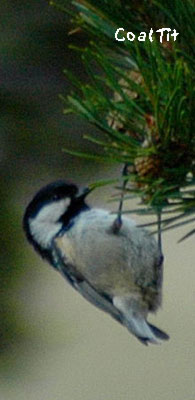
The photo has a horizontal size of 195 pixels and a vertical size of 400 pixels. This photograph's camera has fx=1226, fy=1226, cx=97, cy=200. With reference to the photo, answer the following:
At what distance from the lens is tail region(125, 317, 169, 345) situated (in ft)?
5.54

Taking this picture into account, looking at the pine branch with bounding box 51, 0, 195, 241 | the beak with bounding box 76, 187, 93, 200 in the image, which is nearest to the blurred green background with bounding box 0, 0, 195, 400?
the beak with bounding box 76, 187, 93, 200

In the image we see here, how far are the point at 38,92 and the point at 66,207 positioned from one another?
168 millimetres

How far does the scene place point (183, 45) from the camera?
0.91m

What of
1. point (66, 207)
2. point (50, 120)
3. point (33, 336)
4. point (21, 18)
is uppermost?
point (21, 18)

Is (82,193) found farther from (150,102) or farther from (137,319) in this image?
(150,102)

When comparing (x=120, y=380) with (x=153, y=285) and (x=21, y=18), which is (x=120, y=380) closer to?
Result: (x=153, y=285)

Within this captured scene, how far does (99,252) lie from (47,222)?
0.28 feet

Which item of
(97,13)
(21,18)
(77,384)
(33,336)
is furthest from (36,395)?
(97,13)

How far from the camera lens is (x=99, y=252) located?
1.74m

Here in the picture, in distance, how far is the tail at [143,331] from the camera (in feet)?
5.54

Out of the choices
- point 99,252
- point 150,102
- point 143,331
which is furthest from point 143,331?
point 150,102

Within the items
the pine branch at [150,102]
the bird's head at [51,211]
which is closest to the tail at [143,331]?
the bird's head at [51,211]

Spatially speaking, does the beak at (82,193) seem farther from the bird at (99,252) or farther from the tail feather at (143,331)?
the tail feather at (143,331)

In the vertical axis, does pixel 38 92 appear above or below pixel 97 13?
below
